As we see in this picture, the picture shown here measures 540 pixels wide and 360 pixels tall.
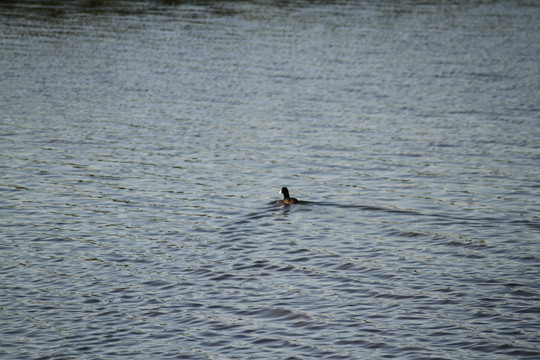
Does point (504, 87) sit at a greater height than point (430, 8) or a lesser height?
lesser

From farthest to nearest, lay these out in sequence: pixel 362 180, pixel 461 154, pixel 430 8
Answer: pixel 430 8
pixel 461 154
pixel 362 180

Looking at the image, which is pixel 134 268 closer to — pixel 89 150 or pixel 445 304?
pixel 445 304

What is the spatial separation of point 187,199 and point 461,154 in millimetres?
12972

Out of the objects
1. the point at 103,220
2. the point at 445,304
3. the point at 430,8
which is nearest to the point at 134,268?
the point at 103,220

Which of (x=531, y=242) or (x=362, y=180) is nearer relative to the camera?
(x=531, y=242)

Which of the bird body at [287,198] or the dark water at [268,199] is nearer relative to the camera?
the dark water at [268,199]

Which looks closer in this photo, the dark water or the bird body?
the dark water

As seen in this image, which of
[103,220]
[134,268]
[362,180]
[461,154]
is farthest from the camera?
[461,154]

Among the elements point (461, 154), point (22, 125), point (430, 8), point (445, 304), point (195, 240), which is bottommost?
point (445, 304)

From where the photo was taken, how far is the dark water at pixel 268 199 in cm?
1684

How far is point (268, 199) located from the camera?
2692 cm

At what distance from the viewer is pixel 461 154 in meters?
32.1

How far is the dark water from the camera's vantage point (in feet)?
55.3

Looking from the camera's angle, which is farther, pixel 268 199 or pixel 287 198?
pixel 268 199
